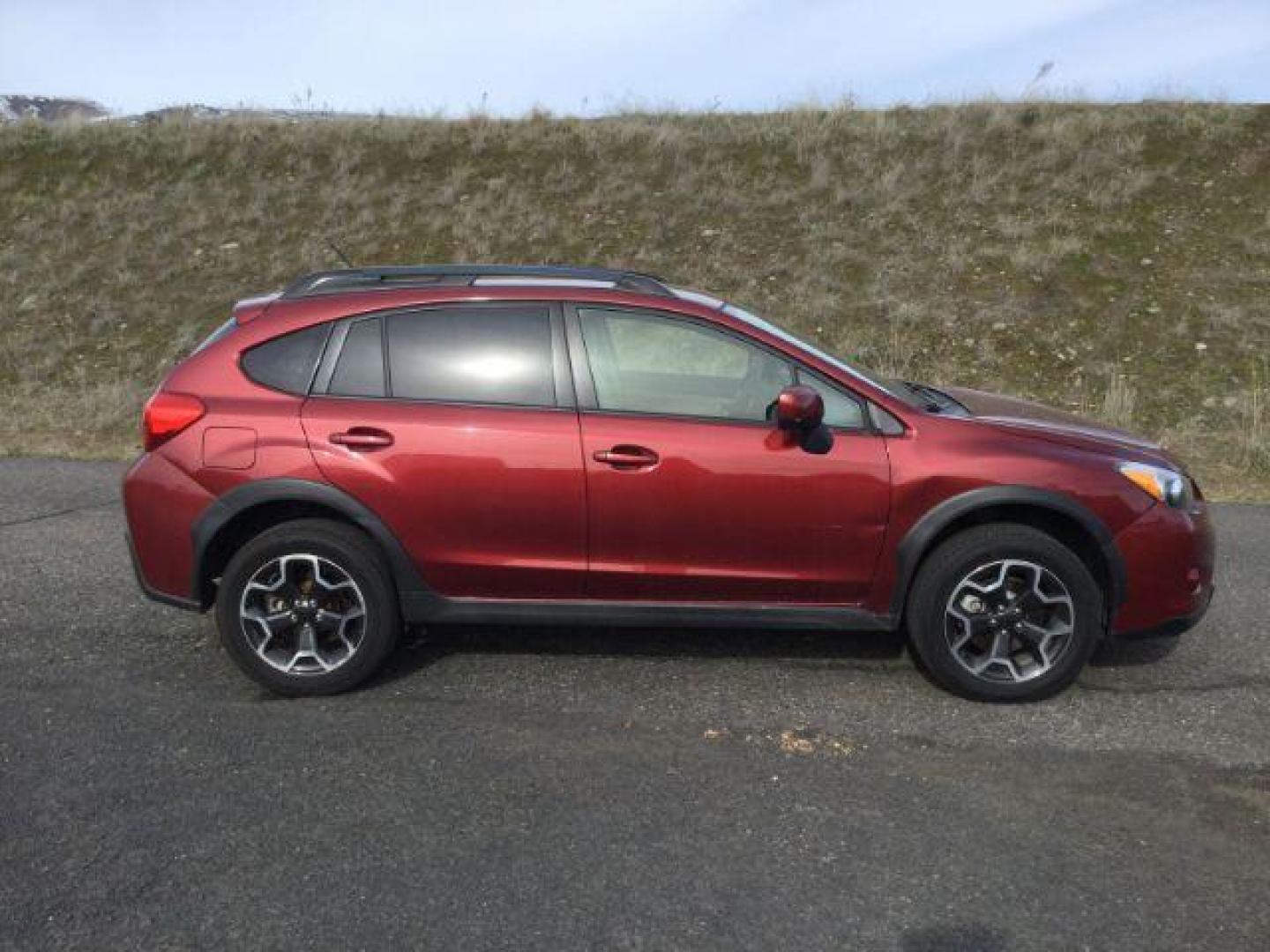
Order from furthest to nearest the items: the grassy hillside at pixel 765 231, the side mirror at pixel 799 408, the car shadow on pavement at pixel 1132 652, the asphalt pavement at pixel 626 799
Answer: the grassy hillside at pixel 765 231, the car shadow on pavement at pixel 1132 652, the side mirror at pixel 799 408, the asphalt pavement at pixel 626 799

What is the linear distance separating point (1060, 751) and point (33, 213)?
20.4m

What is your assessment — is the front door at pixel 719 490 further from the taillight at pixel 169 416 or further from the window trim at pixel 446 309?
the taillight at pixel 169 416

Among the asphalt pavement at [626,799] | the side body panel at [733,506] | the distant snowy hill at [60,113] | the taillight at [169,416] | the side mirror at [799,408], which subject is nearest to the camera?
the asphalt pavement at [626,799]

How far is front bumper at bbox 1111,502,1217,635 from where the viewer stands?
414 cm

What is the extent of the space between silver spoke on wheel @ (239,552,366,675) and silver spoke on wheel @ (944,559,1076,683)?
239cm

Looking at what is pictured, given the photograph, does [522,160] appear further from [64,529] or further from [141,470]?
[141,470]

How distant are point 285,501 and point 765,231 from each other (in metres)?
13.1

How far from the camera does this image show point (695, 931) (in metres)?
2.74

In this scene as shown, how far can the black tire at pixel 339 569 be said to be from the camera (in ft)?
13.8

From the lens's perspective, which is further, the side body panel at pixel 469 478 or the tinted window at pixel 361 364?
the tinted window at pixel 361 364

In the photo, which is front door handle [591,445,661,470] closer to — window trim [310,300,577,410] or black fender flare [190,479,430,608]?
window trim [310,300,577,410]

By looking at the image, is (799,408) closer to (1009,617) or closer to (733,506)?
(733,506)

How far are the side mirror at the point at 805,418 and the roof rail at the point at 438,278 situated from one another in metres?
0.75

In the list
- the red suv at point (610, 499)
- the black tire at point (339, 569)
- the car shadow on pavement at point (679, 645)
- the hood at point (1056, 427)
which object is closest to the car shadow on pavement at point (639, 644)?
the car shadow on pavement at point (679, 645)
